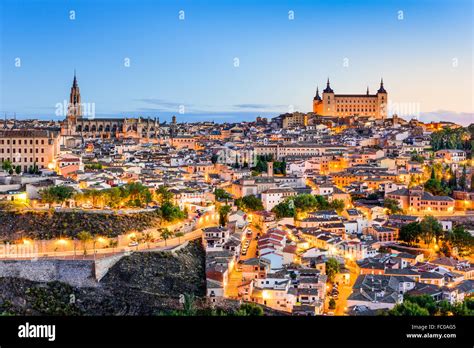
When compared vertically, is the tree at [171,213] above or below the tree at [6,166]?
below

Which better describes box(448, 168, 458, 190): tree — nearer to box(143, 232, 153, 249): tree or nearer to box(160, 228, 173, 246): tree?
box(160, 228, 173, 246): tree

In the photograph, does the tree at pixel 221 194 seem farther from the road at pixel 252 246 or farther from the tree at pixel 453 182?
the tree at pixel 453 182

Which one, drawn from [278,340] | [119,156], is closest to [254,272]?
[278,340]

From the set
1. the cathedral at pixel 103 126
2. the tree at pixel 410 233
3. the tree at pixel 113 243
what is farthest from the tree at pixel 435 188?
the cathedral at pixel 103 126

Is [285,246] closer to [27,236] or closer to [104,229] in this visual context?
[104,229]

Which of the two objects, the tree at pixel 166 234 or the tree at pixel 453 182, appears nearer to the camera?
the tree at pixel 166 234

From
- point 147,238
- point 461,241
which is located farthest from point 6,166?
point 461,241
